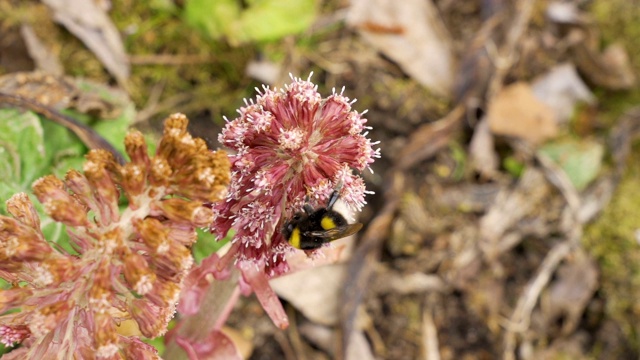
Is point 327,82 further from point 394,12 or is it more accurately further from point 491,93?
point 491,93

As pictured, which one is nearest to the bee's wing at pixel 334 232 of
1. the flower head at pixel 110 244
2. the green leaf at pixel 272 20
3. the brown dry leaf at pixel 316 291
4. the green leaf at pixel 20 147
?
the flower head at pixel 110 244

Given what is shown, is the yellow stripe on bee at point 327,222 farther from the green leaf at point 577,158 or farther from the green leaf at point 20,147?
the green leaf at point 577,158

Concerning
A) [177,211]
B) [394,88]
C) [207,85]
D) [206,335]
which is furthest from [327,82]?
[177,211]

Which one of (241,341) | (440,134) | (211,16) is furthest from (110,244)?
(440,134)

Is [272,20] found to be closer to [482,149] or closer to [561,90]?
[482,149]

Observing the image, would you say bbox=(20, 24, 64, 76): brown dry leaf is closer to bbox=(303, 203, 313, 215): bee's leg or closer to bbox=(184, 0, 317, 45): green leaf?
bbox=(184, 0, 317, 45): green leaf

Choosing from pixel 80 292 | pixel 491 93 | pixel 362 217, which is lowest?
pixel 80 292
